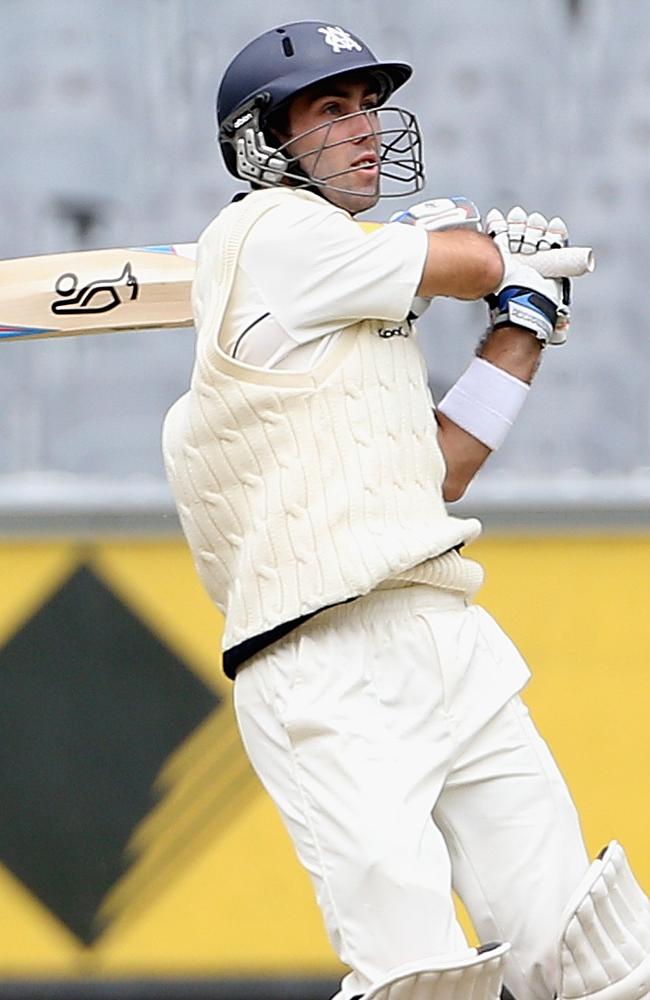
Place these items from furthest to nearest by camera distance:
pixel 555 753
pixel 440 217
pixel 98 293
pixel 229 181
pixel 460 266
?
pixel 229 181 < pixel 555 753 < pixel 98 293 < pixel 440 217 < pixel 460 266

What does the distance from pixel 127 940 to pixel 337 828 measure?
1.74m

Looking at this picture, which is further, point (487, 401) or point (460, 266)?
point (487, 401)

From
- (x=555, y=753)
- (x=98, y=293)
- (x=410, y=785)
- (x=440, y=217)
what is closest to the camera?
(x=410, y=785)

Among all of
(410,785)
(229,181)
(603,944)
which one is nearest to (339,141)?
(410,785)

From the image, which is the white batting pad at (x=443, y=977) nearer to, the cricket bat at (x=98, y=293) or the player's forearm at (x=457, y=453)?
the player's forearm at (x=457, y=453)

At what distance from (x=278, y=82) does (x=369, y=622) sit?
72 cm

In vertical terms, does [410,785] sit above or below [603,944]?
above

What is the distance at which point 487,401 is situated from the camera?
2826mm

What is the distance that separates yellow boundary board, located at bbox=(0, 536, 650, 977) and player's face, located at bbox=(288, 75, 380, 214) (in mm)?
1501

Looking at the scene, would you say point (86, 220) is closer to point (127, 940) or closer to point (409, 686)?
point (127, 940)

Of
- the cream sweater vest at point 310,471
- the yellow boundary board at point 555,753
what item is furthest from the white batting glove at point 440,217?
the yellow boundary board at point 555,753

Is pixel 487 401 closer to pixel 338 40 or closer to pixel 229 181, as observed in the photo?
pixel 338 40

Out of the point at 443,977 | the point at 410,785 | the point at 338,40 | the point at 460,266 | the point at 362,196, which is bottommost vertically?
the point at 443,977

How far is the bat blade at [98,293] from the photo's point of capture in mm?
3508
